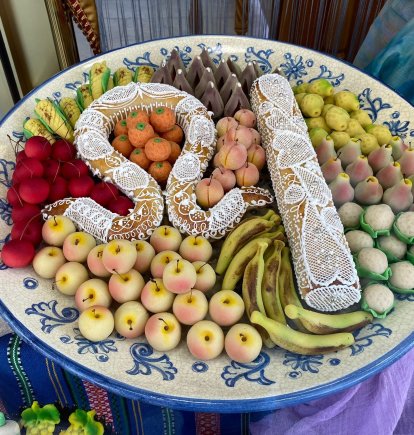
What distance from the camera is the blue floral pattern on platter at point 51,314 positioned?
2.37 ft

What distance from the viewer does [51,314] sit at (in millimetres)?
745

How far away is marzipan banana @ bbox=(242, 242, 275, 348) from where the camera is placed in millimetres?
726

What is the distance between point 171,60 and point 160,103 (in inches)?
6.2

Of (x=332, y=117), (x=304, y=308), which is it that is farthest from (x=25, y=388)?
(x=332, y=117)

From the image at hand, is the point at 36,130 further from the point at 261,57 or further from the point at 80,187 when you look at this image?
the point at 261,57

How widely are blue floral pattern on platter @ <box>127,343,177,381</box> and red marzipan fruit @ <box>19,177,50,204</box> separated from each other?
0.33 metres

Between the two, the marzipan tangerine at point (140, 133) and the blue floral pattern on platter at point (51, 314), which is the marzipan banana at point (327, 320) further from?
the marzipan tangerine at point (140, 133)

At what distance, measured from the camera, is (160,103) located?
1.01m

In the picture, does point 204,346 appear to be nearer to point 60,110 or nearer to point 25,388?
point 25,388

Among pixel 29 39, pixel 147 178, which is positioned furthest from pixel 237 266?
→ pixel 29 39

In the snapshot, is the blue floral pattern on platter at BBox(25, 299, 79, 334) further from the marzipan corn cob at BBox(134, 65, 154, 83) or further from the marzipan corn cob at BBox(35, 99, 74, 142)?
the marzipan corn cob at BBox(134, 65, 154, 83)

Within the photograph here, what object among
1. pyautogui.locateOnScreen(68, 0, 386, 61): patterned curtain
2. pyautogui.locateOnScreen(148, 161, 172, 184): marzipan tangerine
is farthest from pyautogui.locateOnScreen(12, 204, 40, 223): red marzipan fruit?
pyautogui.locateOnScreen(68, 0, 386, 61): patterned curtain

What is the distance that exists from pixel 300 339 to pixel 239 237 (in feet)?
0.70

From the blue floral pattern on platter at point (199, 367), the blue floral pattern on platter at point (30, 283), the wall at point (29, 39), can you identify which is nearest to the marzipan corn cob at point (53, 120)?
the blue floral pattern on platter at point (30, 283)
